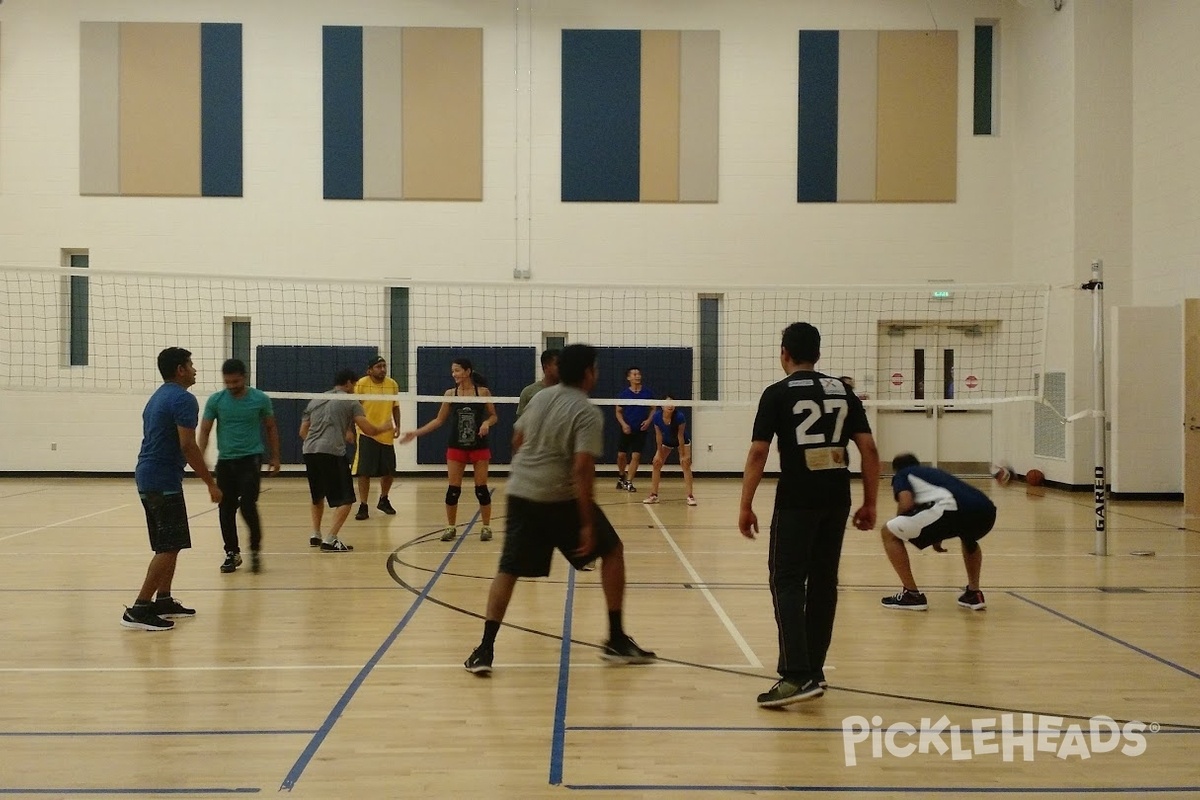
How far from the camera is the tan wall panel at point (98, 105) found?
16.8m

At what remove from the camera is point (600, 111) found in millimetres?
17141

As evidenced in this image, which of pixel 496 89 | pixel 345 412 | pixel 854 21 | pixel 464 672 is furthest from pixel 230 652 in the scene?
pixel 854 21

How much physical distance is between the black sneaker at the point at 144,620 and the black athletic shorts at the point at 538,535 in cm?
253

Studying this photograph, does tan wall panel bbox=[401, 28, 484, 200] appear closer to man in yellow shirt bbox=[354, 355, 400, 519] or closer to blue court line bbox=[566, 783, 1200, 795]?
man in yellow shirt bbox=[354, 355, 400, 519]

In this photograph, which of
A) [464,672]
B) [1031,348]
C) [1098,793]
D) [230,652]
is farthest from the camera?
[1031,348]

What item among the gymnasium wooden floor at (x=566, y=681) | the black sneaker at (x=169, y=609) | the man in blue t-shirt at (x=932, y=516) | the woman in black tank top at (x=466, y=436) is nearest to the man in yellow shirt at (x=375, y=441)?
the woman in black tank top at (x=466, y=436)

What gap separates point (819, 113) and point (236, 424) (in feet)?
39.8

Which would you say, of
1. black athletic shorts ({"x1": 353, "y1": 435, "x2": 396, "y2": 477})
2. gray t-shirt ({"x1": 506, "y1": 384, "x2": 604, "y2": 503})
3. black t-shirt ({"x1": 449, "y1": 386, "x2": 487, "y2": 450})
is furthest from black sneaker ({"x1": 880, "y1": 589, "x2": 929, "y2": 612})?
black athletic shorts ({"x1": 353, "y1": 435, "x2": 396, "y2": 477})

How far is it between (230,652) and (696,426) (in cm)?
1222

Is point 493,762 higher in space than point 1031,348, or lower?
lower

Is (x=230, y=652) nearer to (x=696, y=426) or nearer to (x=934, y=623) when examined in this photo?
(x=934, y=623)

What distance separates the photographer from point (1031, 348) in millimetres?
16312

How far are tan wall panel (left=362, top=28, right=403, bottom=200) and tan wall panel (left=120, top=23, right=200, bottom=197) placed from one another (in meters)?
2.79

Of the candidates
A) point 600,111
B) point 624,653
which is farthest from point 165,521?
Result: point 600,111
